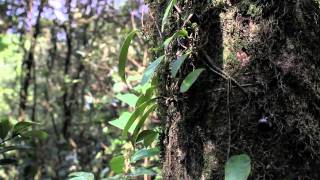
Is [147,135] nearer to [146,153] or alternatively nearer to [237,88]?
[146,153]

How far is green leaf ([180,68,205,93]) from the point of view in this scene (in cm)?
133

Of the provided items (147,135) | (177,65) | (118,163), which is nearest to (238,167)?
(177,65)

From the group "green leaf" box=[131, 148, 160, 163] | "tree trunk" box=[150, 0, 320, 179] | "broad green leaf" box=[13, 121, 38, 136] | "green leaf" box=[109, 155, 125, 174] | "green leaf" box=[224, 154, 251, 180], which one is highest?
"tree trunk" box=[150, 0, 320, 179]

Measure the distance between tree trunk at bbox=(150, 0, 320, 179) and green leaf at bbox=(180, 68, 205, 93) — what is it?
0.16 ft

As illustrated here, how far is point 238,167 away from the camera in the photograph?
122 centimetres

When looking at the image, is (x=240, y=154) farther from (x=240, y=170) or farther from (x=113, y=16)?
(x=113, y=16)

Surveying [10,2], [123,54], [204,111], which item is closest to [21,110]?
[10,2]

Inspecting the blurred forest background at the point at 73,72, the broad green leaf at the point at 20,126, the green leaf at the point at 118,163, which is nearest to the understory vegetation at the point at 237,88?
the green leaf at the point at 118,163

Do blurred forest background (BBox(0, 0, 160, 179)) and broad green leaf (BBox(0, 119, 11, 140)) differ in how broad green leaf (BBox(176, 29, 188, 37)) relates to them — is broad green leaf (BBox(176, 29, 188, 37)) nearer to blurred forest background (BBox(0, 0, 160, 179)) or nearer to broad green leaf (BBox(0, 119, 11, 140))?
broad green leaf (BBox(0, 119, 11, 140))

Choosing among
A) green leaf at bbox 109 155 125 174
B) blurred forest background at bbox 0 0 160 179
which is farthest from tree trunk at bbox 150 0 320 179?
blurred forest background at bbox 0 0 160 179

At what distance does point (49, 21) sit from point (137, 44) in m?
1.44

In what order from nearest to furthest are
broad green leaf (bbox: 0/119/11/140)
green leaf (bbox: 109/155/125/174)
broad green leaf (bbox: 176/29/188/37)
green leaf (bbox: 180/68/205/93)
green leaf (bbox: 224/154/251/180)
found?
green leaf (bbox: 224/154/251/180) → green leaf (bbox: 180/68/205/93) → broad green leaf (bbox: 176/29/188/37) → green leaf (bbox: 109/155/125/174) → broad green leaf (bbox: 0/119/11/140)

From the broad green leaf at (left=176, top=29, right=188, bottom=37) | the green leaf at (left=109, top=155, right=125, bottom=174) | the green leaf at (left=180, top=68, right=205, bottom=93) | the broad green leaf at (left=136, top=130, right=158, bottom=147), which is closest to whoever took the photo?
the green leaf at (left=180, top=68, right=205, bottom=93)

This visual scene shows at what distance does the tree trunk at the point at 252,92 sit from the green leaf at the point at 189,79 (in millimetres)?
49
